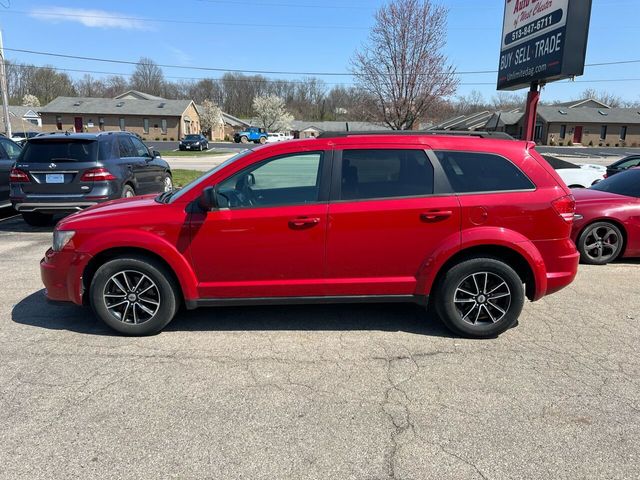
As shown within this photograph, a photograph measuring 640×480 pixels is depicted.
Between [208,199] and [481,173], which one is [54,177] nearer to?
[208,199]

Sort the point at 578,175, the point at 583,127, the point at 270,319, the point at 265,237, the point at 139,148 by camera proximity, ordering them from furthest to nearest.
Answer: the point at 583,127, the point at 578,175, the point at 139,148, the point at 270,319, the point at 265,237

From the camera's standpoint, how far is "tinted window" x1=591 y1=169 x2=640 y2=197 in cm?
681

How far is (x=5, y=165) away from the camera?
9.46m

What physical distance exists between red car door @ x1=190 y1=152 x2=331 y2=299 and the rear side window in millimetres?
1104

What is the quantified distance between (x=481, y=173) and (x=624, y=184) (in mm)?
4407

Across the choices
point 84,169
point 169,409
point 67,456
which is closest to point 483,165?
point 169,409

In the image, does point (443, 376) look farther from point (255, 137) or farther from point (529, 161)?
point (255, 137)

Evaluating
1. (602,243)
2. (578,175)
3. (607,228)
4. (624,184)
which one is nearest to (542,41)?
(578,175)

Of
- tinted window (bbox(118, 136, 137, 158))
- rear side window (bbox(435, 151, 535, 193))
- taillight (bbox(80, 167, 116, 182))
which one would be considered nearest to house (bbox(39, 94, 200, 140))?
tinted window (bbox(118, 136, 137, 158))

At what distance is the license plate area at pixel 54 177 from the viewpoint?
317 inches

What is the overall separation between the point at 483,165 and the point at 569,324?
71.7 inches

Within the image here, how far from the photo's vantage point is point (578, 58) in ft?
33.6

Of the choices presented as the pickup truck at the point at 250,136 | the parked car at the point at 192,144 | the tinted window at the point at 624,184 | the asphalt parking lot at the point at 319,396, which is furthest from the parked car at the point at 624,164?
the pickup truck at the point at 250,136

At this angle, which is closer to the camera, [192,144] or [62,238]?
[62,238]
